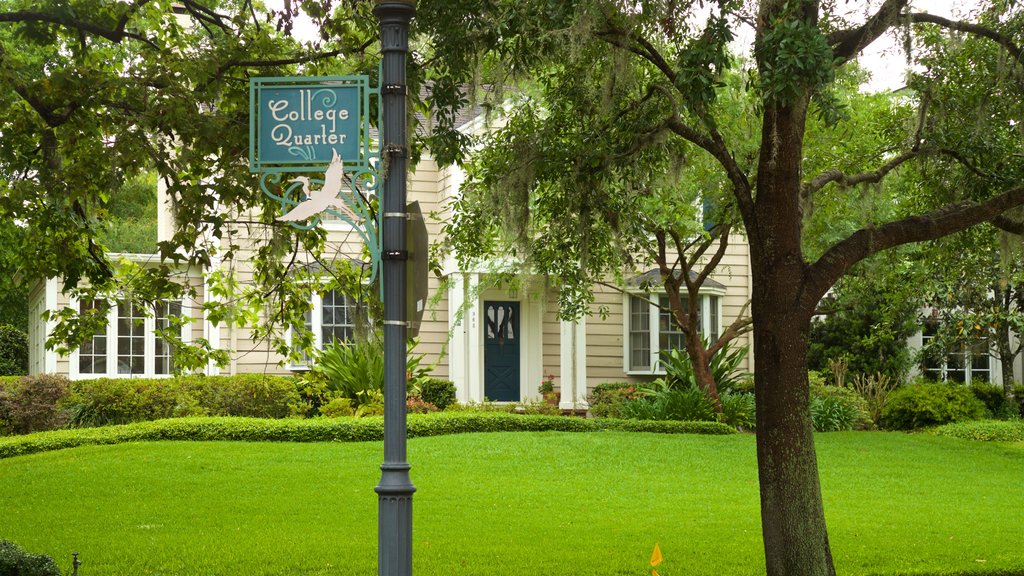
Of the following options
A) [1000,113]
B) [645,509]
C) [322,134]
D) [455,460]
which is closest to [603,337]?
[455,460]

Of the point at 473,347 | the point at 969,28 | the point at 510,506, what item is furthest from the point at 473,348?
the point at 969,28

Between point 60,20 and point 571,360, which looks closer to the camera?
point 60,20

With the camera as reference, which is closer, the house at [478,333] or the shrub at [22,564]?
the shrub at [22,564]

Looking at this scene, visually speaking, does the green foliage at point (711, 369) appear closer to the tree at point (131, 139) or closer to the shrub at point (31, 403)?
the shrub at point (31, 403)

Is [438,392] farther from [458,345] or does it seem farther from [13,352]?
[13,352]

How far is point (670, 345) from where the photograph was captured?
2377 centimetres

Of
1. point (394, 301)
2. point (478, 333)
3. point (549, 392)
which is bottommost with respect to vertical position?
point (549, 392)

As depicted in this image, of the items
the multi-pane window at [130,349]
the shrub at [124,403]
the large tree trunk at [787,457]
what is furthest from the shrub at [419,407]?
the large tree trunk at [787,457]

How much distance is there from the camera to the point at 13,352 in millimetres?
27906

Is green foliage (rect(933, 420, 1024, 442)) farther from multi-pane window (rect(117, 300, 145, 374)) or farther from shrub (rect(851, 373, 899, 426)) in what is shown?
multi-pane window (rect(117, 300, 145, 374))

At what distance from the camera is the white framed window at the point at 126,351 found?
2119 cm

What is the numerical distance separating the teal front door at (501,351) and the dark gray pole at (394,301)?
1712 cm

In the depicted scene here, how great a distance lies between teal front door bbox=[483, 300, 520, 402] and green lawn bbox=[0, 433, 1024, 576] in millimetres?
5264

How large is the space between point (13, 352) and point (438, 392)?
12.7 metres
